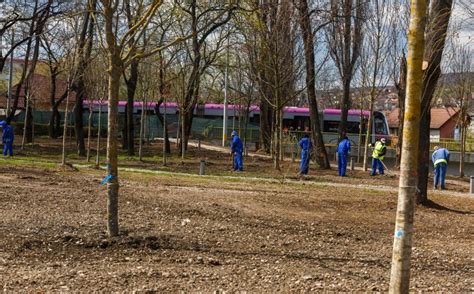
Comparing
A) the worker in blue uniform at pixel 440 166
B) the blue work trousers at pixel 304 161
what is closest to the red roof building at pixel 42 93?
the blue work trousers at pixel 304 161

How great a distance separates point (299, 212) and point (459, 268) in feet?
14.2

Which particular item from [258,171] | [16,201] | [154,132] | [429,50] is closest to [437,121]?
[154,132]

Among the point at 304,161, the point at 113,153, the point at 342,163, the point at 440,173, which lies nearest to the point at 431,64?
the point at 113,153

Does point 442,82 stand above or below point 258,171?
above

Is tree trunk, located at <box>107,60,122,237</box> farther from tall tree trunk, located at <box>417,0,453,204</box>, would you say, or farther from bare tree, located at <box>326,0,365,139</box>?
bare tree, located at <box>326,0,365,139</box>

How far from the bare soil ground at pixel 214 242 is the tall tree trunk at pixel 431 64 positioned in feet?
2.59

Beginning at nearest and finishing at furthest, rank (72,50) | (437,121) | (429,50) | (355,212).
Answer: (355,212) → (429,50) → (72,50) → (437,121)

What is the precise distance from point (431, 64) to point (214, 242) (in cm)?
727

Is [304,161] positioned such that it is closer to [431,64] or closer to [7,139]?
[431,64]

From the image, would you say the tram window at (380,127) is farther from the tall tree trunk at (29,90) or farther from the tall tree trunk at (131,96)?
the tall tree trunk at (29,90)

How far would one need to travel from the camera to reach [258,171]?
76.4ft

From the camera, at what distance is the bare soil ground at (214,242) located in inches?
236

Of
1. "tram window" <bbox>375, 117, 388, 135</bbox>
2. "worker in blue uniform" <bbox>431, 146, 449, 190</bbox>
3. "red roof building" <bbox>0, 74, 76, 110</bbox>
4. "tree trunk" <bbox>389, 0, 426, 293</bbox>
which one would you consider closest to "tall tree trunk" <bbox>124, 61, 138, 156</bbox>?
"red roof building" <bbox>0, 74, 76, 110</bbox>

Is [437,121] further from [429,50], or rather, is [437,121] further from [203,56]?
[429,50]
